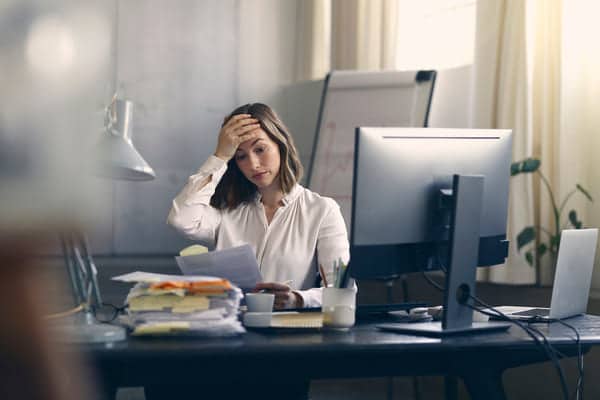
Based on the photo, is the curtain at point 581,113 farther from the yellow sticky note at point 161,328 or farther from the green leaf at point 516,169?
the yellow sticky note at point 161,328

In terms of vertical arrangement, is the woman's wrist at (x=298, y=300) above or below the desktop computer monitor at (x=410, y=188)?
below

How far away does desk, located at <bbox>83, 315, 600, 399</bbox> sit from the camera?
1507 millimetres

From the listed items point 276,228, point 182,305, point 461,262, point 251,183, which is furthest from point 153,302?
point 251,183

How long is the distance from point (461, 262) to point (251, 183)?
114 centimetres

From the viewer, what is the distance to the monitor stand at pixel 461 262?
1756 mm

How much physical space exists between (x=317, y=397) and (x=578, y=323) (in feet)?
7.07

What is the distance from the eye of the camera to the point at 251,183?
9.11 ft

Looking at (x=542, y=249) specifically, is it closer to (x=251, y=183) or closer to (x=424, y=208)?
(x=251, y=183)

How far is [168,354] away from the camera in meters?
1.46

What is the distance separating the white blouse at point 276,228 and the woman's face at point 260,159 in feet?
0.25

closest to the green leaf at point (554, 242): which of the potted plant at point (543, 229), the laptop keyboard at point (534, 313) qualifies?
the potted plant at point (543, 229)

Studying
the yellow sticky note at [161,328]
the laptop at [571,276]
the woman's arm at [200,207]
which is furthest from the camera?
the woman's arm at [200,207]

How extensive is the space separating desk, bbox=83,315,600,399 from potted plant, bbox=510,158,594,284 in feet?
4.15

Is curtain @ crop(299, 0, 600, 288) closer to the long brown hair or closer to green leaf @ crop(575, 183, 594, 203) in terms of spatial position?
green leaf @ crop(575, 183, 594, 203)
